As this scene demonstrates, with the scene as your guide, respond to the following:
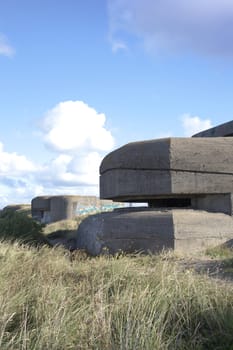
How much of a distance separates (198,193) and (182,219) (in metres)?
0.82

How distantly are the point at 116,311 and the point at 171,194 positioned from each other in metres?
5.25

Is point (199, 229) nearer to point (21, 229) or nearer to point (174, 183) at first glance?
point (174, 183)

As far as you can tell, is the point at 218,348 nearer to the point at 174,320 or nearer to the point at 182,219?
the point at 174,320

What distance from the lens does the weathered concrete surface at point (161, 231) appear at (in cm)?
839

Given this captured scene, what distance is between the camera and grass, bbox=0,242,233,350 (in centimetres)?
346

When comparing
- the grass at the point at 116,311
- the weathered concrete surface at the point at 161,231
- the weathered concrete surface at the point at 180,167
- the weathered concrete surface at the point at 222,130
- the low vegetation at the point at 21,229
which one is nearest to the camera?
the grass at the point at 116,311

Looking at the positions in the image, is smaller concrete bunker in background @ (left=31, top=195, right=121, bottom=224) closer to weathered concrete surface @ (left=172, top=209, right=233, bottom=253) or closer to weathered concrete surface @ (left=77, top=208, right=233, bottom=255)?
weathered concrete surface @ (left=77, top=208, right=233, bottom=255)

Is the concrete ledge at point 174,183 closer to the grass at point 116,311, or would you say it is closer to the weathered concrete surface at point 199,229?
the weathered concrete surface at point 199,229

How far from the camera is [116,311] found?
3883mm

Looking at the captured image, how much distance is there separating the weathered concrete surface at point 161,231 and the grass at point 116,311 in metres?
3.13

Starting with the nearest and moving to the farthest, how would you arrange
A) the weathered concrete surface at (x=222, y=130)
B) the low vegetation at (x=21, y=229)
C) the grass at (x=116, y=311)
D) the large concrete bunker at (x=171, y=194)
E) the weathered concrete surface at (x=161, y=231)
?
1. the grass at (x=116, y=311)
2. the weathered concrete surface at (x=161, y=231)
3. the large concrete bunker at (x=171, y=194)
4. the weathered concrete surface at (x=222, y=130)
5. the low vegetation at (x=21, y=229)

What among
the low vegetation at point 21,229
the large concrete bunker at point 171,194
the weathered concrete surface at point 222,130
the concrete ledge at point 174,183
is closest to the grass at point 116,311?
the large concrete bunker at point 171,194

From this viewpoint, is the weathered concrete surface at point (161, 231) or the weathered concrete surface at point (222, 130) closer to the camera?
the weathered concrete surface at point (161, 231)

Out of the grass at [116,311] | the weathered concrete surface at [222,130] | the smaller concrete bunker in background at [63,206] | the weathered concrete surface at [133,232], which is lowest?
the grass at [116,311]
